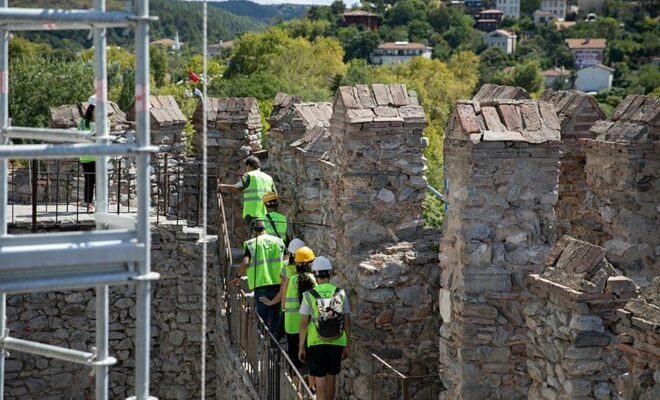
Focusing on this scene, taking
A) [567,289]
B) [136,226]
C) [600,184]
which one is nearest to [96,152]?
[136,226]

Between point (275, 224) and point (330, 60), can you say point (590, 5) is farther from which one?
point (275, 224)

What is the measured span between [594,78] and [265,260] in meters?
88.8

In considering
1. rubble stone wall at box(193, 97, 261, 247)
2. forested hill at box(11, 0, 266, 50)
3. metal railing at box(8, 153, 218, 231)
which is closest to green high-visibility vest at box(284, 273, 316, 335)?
metal railing at box(8, 153, 218, 231)

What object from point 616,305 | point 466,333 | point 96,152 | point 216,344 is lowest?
point 216,344

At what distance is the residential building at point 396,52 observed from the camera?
11100cm

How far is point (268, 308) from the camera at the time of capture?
10.7m

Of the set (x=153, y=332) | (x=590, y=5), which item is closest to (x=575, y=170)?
(x=153, y=332)

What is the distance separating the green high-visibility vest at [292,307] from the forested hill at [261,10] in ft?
403

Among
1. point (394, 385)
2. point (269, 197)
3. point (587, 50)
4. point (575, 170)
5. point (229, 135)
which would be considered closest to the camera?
point (394, 385)

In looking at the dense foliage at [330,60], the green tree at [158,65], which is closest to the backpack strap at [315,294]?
the dense foliage at [330,60]

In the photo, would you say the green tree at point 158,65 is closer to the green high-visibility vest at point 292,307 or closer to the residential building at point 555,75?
the residential building at point 555,75

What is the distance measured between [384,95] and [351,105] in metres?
0.33

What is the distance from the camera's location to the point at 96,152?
543 centimetres

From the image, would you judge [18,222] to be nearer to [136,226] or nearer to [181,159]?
[181,159]
